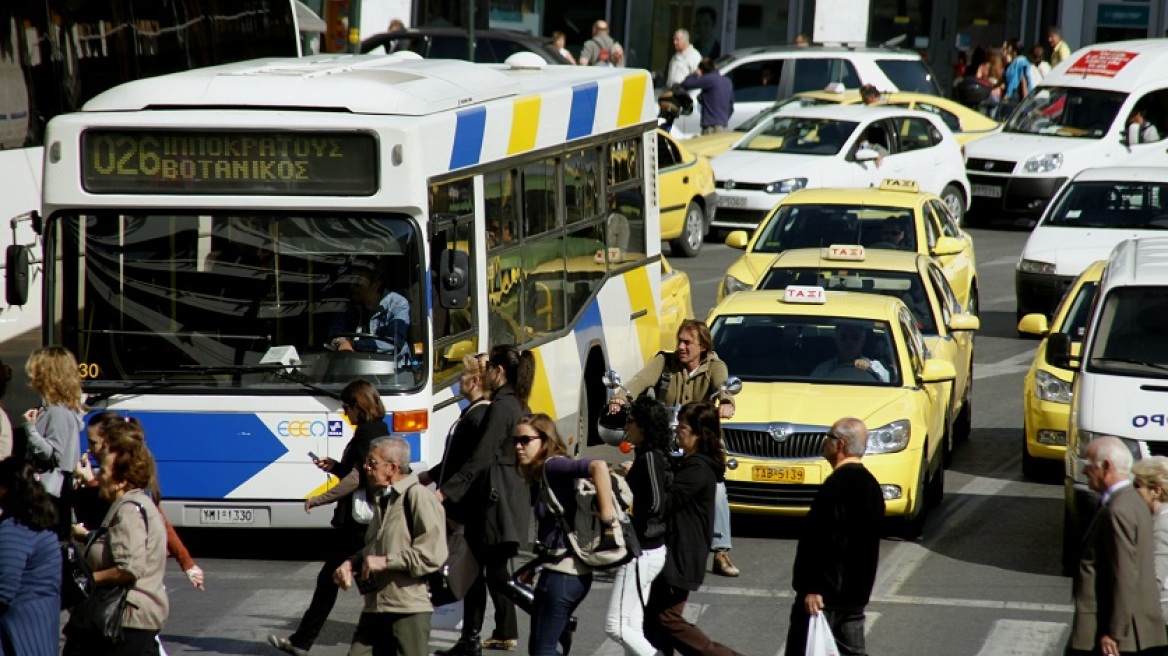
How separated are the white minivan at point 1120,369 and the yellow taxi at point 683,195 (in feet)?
38.7

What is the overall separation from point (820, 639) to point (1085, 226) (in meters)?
13.6

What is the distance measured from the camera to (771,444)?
12.5 meters

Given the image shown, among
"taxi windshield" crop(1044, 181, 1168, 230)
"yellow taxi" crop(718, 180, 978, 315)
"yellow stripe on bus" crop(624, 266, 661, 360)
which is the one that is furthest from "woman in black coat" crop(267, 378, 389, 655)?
"taxi windshield" crop(1044, 181, 1168, 230)

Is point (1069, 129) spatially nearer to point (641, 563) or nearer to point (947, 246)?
point (947, 246)

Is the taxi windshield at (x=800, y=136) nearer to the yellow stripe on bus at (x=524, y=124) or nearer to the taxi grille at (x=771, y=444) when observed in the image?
the yellow stripe on bus at (x=524, y=124)

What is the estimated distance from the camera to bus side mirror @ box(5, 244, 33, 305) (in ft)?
36.0

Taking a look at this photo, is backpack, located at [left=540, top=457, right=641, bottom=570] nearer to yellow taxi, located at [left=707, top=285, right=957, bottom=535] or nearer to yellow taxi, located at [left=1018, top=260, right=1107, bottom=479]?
yellow taxi, located at [left=707, top=285, right=957, bottom=535]

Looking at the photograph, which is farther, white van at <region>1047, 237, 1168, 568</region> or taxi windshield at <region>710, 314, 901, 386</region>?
taxi windshield at <region>710, 314, 901, 386</region>

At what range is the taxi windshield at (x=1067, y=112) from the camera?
28703mm

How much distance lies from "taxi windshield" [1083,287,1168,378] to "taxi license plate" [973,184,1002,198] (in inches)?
665

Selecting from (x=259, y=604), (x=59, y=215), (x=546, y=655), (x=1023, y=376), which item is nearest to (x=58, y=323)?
(x=59, y=215)

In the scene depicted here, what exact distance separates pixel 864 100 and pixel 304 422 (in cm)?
1999

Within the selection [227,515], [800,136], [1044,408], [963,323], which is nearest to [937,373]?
A: [1044,408]

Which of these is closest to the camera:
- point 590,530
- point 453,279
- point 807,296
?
point 590,530
